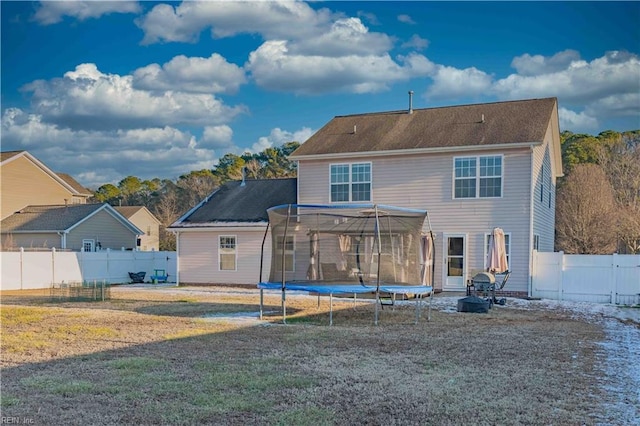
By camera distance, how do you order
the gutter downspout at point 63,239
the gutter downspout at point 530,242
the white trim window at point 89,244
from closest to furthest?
the gutter downspout at point 530,242
the gutter downspout at point 63,239
the white trim window at point 89,244

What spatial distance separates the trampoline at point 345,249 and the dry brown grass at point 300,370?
861mm

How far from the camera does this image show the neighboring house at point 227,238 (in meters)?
21.2

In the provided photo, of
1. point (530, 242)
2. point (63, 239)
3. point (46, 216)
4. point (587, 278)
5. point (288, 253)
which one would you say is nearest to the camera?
point (288, 253)

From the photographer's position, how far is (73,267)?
22984mm

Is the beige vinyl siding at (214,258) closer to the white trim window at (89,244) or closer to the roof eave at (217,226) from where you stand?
the roof eave at (217,226)

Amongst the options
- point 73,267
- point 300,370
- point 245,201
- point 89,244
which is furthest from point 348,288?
→ point 89,244

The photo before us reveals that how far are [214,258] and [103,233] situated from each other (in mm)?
10432

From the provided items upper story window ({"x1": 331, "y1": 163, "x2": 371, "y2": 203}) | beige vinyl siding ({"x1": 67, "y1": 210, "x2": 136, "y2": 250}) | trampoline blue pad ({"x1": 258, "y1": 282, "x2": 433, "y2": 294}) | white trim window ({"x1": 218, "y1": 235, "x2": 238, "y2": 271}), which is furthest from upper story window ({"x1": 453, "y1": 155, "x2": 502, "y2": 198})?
beige vinyl siding ({"x1": 67, "y1": 210, "x2": 136, "y2": 250})

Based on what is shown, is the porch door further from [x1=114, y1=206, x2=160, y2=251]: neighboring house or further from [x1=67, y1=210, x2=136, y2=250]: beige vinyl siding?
[x1=114, y1=206, x2=160, y2=251]: neighboring house

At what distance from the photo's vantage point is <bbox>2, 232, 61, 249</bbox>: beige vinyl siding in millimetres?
26781

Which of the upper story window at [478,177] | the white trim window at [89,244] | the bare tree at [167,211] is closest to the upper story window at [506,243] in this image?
the upper story window at [478,177]

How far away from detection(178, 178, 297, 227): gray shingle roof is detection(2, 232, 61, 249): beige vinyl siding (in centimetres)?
849

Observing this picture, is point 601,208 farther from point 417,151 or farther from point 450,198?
point 417,151

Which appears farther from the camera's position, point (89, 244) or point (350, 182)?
point (89, 244)
